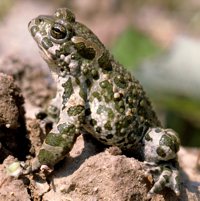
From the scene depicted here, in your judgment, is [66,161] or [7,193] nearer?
[7,193]

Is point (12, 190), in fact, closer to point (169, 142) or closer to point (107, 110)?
point (107, 110)

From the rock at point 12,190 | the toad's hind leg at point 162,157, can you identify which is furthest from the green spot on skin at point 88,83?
the rock at point 12,190

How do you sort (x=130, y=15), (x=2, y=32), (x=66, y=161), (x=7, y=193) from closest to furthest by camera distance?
1. (x=7, y=193)
2. (x=66, y=161)
3. (x=2, y=32)
4. (x=130, y=15)

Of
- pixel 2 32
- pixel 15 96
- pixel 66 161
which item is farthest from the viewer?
pixel 2 32

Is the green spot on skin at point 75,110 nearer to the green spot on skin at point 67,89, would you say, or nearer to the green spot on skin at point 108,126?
the green spot on skin at point 67,89

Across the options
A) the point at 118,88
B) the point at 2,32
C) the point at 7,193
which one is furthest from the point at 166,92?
the point at 2,32

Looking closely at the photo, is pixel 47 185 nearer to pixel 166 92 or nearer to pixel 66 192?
pixel 66 192

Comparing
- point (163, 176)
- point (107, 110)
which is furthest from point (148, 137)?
point (107, 110)
